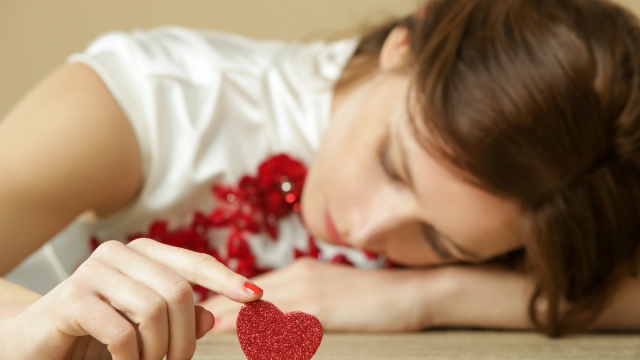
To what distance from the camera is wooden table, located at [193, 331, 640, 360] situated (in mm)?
634

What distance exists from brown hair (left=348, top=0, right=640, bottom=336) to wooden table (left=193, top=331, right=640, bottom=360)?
84mm

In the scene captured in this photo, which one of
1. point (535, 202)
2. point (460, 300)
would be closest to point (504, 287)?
point (460, 300)

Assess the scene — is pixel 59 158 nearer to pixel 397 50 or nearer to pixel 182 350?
pixel 182 350

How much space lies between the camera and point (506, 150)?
727mm

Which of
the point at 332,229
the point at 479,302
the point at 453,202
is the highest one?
the point at 453,202

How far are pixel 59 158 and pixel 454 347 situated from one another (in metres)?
0.54

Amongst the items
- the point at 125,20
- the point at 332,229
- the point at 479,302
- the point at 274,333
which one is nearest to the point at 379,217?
the point at 332,229

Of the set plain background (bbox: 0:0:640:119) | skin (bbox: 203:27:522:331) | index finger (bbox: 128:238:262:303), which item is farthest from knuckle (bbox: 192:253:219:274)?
plain background (bbox: 0:0:640:119)

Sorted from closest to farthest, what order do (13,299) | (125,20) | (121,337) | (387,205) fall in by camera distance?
1. (121,337)
2. (13,299)
3. (387,205)
4. (125,20)

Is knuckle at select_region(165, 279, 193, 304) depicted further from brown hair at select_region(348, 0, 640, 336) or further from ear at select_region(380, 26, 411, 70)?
ear at select_region(380, 26, 411, 70)

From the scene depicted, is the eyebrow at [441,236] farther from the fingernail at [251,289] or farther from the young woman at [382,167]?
the fingernail at [251,289]

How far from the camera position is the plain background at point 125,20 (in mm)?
1421

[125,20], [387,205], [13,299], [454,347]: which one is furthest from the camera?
[125,20]

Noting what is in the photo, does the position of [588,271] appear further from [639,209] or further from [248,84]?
[248,84]
